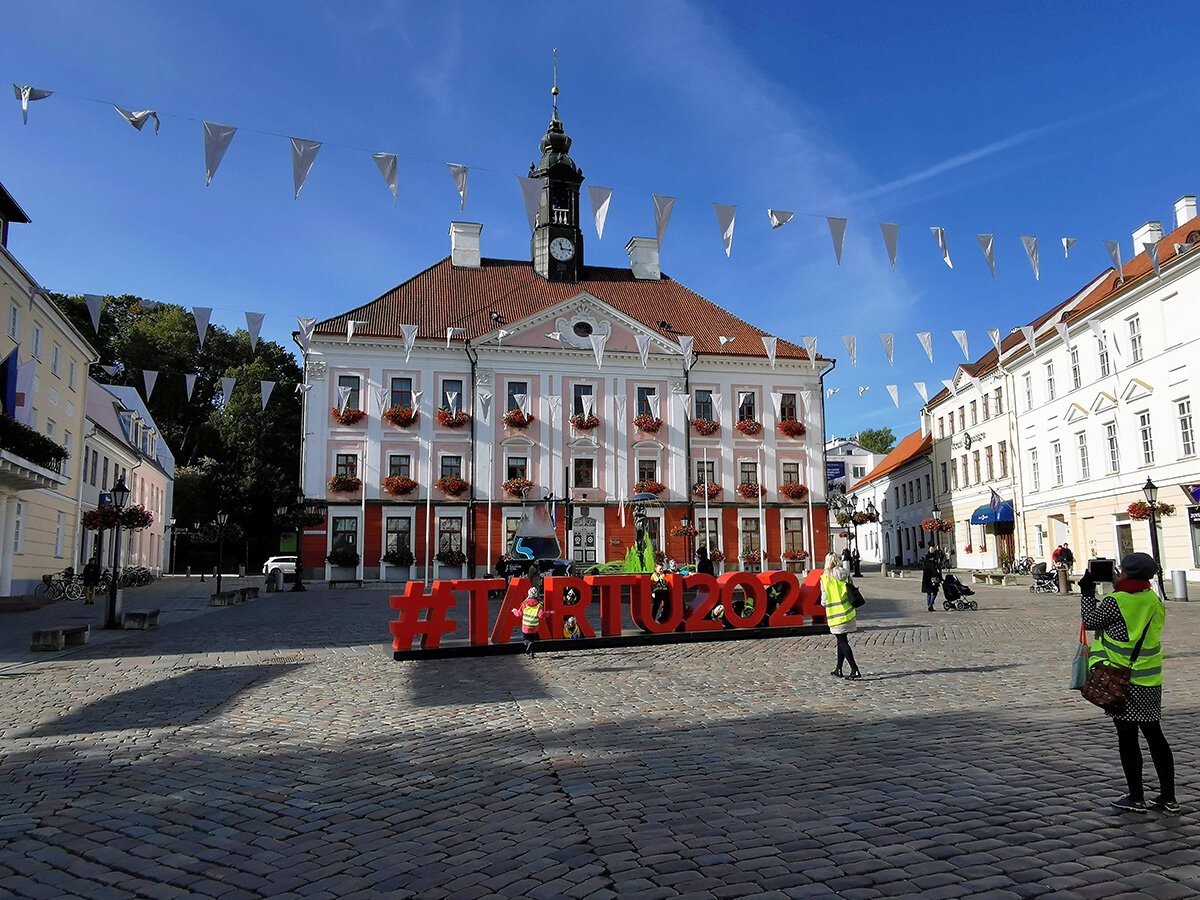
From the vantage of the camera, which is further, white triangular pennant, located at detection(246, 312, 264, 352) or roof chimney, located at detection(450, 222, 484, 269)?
roof chimney, located at detection(450, 222, 484, 269)

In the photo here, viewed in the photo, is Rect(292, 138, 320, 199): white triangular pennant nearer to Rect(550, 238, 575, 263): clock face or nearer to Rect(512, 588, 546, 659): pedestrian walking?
Rect(512, 588, 546, 659): pedestrian walking

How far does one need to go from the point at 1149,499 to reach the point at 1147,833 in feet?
70.4

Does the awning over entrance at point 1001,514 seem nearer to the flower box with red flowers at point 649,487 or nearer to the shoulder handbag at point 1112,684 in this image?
the flower box with red flowers at point 649,487

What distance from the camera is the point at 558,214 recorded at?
49375 millimetres

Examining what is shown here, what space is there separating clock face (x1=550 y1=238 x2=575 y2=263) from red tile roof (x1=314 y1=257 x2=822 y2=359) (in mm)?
1505

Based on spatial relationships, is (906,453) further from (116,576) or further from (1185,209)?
(116,576)

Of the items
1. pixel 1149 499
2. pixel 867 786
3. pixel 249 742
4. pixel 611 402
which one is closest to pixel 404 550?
pixel 611 402

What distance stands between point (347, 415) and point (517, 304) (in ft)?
36.9

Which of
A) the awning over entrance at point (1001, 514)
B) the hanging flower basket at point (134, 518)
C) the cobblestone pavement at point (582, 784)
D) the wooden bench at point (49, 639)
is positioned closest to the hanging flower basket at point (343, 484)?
the hanging flower basket at point (134, 518)

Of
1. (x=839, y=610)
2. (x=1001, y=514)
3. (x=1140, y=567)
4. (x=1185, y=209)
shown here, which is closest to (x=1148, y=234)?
(x=1185, y=209)

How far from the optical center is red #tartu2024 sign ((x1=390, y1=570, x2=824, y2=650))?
14.3 meters

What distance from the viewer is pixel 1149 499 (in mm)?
23250

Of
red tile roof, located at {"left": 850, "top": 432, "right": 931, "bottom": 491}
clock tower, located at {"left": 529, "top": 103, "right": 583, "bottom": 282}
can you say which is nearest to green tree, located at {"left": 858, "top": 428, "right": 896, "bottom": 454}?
red tile roof, located at {"left": 850, "top": 432, "right": 931, "bottom": 491}

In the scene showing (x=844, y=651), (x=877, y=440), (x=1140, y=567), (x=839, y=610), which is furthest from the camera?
(x=877, y=440)
